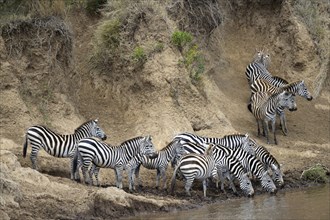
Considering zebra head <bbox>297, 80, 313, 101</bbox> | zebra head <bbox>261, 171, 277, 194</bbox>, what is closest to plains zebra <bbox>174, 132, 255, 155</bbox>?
zebra head <bbox>261, 171, 277, 194</bbox>

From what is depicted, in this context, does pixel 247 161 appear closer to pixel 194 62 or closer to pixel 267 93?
pixel 194 62

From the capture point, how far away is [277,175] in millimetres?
21906

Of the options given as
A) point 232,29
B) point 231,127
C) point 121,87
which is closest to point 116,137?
point 121,87

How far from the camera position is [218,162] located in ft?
69.9

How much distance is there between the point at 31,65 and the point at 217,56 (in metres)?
7.97

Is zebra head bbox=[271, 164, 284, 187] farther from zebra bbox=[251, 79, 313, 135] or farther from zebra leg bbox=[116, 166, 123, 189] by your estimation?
zebra bbox=[251, 79, 313, 135]

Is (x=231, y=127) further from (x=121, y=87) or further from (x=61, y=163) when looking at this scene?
(x=61, y=163)

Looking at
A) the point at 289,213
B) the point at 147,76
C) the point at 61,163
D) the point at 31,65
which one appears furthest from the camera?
the point at 147,76

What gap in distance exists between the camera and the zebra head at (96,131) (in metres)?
21.8

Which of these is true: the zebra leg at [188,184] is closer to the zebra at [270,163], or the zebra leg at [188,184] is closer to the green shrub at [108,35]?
the zebra at [270,163]

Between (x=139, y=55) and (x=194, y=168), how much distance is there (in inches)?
187

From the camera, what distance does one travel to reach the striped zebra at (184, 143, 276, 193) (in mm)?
21469

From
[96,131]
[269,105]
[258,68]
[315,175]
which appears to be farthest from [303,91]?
[96,131]

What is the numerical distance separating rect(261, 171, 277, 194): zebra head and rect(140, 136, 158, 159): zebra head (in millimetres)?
2779
